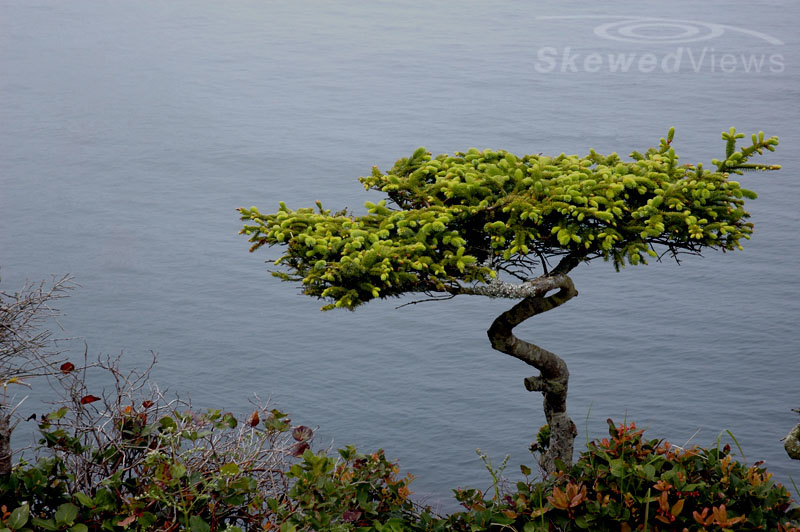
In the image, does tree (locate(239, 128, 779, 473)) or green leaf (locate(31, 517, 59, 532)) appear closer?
green leaf (locate(31, 517, 59, 532))

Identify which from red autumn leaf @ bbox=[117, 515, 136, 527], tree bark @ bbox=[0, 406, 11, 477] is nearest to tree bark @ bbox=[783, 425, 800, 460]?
red autumn leaf @ bbox=[117, 515, 136, 527]

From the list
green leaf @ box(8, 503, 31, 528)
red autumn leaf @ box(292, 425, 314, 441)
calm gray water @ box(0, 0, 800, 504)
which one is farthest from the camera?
calm gray water @ box(0, 0, 800, 504)

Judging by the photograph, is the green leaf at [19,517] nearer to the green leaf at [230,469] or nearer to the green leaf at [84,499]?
the green leaf at [84,499]

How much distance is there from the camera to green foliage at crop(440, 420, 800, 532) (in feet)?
11.0

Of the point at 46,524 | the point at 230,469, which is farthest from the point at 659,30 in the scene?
the point at 46,524

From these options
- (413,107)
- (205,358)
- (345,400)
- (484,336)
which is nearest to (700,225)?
(345,400)

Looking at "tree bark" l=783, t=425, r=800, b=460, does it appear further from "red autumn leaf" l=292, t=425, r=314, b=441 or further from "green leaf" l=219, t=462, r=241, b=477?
"green leaf" l=219, t=462, r=241, b=477

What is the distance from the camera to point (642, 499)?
133 inches

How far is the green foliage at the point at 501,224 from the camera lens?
10.6 ft

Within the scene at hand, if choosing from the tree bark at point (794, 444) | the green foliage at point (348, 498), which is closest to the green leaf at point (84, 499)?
the green foliage at point (348, 498)

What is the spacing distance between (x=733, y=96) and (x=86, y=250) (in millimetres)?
7802

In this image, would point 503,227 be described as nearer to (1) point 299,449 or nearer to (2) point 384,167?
(1) point 299,449

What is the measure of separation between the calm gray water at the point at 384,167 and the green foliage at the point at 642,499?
122cm

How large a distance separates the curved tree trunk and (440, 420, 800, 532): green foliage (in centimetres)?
29
